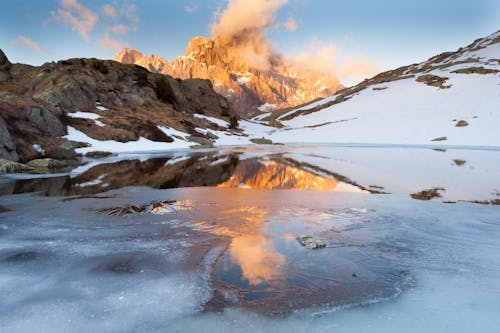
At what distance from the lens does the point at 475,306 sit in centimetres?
409

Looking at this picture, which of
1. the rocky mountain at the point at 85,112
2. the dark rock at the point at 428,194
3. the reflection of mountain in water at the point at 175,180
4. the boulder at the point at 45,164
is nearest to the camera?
the dark rock at the point at 428,194

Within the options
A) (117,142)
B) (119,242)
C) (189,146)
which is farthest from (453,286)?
Answer: (189,146)

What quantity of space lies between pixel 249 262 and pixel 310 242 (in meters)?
1.40

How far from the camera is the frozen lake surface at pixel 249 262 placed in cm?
389

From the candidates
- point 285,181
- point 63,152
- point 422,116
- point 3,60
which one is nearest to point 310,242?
point 285,181

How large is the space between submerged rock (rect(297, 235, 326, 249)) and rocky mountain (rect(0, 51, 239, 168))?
62.3 ft

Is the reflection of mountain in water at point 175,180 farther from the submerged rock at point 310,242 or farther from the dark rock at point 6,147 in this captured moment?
the submerged rock at point 310,242

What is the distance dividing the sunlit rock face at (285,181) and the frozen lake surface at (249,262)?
49.2 inches

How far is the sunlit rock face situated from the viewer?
12742 mm

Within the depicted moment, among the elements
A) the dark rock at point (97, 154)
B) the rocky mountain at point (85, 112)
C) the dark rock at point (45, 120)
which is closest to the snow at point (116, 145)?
the rocky mountain at point (85, 112)

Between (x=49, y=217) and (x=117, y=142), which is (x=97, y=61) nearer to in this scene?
(x=117, y=142)

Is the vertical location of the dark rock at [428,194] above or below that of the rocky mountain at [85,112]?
below

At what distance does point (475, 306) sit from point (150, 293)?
4.28 meters

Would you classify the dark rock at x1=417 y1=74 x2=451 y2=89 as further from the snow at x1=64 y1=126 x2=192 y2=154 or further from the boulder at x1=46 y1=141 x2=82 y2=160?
the boulder at x1=46 y1=141 x2=82 y2=160
